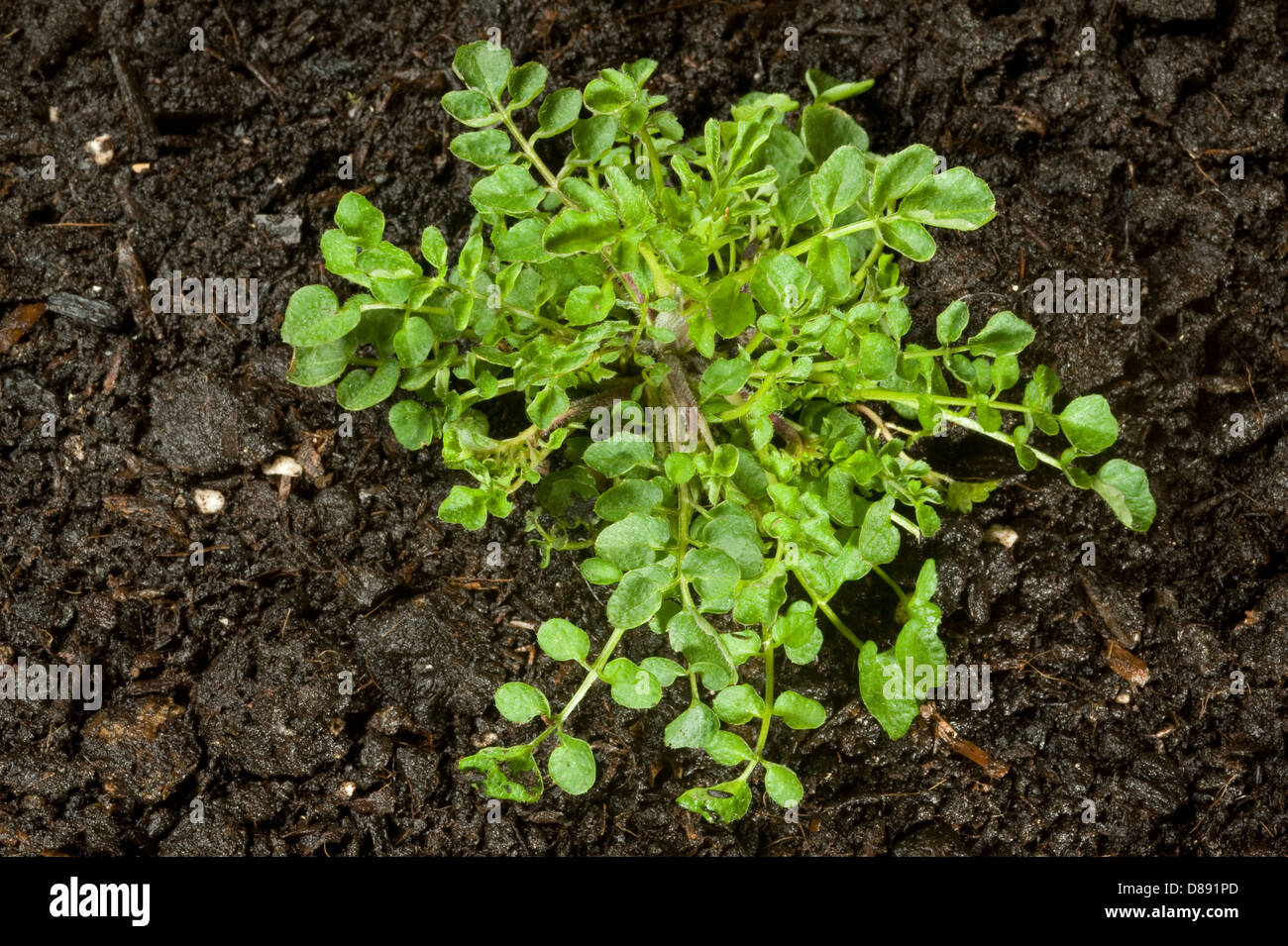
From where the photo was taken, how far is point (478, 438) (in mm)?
1494

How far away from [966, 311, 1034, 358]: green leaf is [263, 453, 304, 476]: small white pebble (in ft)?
3.81

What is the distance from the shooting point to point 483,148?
58.7 inches

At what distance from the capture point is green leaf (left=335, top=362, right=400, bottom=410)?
5.16 ft

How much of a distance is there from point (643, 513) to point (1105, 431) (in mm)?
684

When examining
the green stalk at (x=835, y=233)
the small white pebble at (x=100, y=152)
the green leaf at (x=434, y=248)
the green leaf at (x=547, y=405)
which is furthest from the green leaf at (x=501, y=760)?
the small white pebble at (x=100, y=152)

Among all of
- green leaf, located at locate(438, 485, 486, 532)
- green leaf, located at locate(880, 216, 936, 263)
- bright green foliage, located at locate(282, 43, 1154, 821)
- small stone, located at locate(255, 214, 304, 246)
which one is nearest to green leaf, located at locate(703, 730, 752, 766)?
bright green foliage, located at locate(282, 43, 1154, 821)

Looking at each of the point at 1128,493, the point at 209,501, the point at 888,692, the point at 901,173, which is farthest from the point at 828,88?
the point at 209,501

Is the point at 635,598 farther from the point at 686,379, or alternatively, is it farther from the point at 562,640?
the point at 686,379

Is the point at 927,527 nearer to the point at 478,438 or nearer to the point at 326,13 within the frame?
the point at 478,438

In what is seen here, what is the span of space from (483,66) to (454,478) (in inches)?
27.5

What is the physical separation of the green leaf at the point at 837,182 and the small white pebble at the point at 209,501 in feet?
3.79

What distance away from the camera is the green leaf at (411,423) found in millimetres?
1593

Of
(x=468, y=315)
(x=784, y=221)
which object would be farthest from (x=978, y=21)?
(x=468, y=315)

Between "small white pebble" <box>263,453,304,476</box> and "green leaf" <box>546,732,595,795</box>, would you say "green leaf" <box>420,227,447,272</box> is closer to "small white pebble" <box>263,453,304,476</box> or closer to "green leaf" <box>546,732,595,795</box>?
"small white pebble" <box>263,453,304,476</box>
